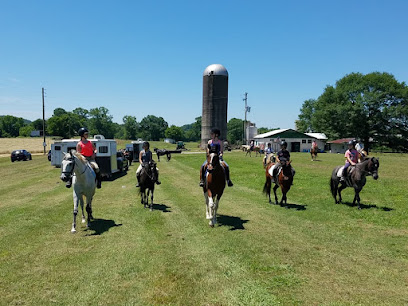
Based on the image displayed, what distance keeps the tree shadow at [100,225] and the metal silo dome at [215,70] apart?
59380mm

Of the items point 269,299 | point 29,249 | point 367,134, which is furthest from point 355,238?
point 367,134

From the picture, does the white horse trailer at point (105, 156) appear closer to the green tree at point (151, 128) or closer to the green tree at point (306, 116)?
the green tree at point (306, 116)

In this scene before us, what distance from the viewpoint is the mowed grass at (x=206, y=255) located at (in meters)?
4.80

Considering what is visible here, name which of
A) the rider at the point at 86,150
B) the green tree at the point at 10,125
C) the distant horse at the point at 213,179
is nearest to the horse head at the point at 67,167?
the rider at the point at 86,150

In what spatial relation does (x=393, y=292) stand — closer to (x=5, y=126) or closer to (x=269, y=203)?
(x=269, y=203)

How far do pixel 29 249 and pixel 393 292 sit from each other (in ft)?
27.3

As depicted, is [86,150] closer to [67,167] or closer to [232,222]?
[67,167]

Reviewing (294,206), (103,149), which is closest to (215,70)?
(103,149)

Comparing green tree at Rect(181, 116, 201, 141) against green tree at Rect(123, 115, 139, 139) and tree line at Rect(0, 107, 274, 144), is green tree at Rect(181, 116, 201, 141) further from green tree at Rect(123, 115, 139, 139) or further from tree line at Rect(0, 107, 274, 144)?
green tree at Rect(123, 115, 139, 139)

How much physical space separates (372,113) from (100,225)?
6559 cm

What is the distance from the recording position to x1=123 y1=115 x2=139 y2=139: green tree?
148500mm

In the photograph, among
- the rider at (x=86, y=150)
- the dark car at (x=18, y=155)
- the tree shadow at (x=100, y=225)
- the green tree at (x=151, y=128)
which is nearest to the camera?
the tree shadow at (x=100, y=225)

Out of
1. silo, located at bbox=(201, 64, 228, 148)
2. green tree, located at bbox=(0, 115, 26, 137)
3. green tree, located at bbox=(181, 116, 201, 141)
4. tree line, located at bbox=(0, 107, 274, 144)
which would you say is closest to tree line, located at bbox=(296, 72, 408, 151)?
silo, located at bbox=(201, 64, 228, 148)

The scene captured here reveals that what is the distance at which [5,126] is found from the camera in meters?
158
